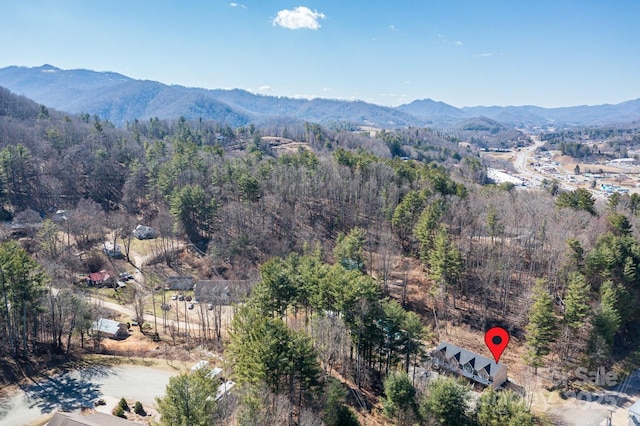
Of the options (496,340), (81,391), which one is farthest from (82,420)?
(496,340)

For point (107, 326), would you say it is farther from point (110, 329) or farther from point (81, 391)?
point (81, 391)

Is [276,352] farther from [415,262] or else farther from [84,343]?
[415,262]

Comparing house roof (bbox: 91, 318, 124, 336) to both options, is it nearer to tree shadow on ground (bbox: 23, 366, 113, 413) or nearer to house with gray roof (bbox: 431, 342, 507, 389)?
tree shadow on ground (bbox: 23, 366, 113, 413)

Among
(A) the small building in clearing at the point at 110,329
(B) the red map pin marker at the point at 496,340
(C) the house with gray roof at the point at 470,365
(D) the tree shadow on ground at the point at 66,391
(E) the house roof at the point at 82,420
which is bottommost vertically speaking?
(B) the red map pin marker at the point at 496,340

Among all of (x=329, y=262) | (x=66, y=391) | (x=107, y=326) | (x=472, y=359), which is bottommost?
(x=472, y=359)

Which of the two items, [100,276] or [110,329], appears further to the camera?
[100,276]

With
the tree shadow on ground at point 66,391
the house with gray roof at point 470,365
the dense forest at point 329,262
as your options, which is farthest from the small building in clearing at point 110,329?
the house with gray roof at point 470,365

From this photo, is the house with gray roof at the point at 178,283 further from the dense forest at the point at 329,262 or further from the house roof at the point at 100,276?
the house roof at the point at 100,276
